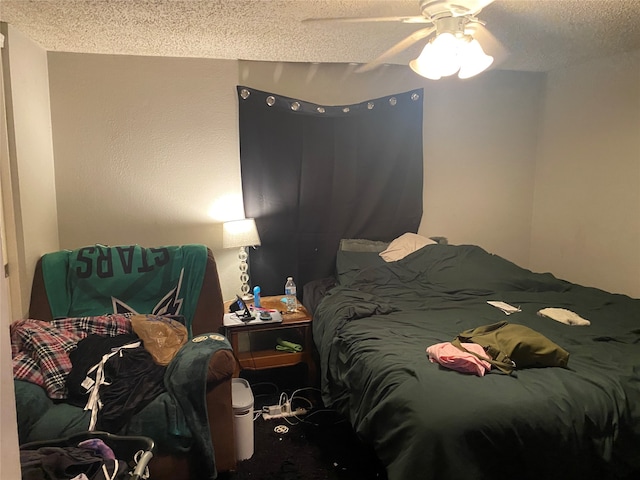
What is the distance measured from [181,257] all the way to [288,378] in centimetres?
114

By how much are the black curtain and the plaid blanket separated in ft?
3.69

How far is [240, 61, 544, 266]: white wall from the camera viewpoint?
347 centimetres

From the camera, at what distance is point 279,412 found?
9.04 feet

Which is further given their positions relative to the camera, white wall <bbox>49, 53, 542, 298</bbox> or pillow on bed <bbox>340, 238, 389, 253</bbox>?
pillow on bed <bbox>340, 238, 389, 253</bbox>

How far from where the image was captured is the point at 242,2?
2113 mm

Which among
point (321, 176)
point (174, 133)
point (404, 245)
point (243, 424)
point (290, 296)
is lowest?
point (243, 424)

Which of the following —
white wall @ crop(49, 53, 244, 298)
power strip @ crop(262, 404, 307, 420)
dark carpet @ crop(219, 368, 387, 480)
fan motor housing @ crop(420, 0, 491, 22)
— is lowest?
dark carpet @ crop(219, 368, 387, 480)

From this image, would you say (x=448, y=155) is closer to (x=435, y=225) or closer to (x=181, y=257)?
(x=435, y=225)

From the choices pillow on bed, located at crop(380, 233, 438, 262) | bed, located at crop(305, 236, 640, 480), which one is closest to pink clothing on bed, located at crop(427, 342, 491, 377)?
bed, located at crop(305, 236, 640, 480)

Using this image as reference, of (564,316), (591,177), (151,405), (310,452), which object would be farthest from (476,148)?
(151,405)

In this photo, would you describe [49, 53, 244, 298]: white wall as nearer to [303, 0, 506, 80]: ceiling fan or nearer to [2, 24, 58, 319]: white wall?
[2, 24, 58, 319]: white wall

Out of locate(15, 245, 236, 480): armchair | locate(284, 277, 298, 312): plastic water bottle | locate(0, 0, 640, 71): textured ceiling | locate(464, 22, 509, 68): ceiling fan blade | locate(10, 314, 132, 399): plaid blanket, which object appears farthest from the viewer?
locate(284, 277, 298, 312): plastic water bottle

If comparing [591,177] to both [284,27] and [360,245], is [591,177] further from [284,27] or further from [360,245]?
[284,27]

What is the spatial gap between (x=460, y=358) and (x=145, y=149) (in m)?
2.35
